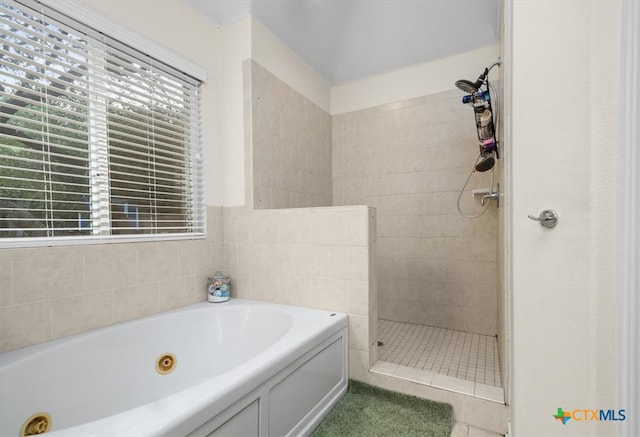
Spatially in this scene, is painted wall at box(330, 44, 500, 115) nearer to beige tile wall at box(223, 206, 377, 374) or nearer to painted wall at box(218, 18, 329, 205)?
painted wall at box(218, 18, 329, 205)

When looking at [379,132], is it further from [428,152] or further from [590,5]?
[590,5]

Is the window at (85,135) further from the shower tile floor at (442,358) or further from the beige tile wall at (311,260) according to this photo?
the shower tile floor at (442,358)

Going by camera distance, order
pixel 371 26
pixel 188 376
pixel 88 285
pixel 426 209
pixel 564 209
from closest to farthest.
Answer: pixel 564 209 → pixel 88 285 → pixel 188 376 → pixel 371 26 → pixel 426 209

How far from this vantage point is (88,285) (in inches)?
53.9

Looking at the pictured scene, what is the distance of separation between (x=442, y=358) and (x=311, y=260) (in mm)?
1066

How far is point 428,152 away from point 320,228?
4.45 feet

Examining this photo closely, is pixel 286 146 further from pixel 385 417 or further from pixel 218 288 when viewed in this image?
pixel 385 417

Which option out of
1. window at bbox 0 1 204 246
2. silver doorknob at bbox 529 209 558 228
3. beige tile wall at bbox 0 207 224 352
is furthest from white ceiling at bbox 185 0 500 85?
silver doorknob at bbox 529 209 558 228

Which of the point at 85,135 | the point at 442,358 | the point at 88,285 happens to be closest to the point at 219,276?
the point at 88,285

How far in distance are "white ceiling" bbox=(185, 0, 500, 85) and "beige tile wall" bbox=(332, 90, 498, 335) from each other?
1.28ft

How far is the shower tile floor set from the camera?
1.48m

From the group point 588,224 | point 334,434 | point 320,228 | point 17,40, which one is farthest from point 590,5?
point 17,40

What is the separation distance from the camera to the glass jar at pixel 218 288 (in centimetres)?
190

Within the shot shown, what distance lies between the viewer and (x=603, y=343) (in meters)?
Answer: 0.92
